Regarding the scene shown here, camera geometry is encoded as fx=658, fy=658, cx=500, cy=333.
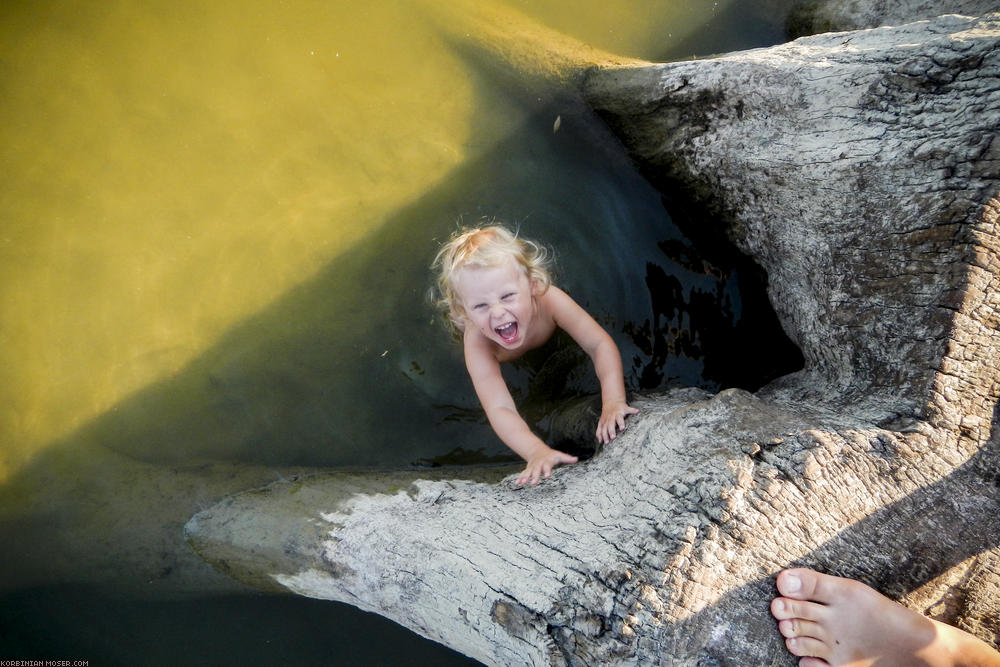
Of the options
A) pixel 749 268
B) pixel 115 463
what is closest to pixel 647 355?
pixel 749 268

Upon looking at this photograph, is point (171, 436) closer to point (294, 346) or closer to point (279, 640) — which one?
point (294, 346)

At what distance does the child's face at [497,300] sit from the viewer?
2.77 m

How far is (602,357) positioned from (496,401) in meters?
0.53

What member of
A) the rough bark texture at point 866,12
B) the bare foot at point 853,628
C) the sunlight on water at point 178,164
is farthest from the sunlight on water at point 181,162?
the bare foot at point 853,628

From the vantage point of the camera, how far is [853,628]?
1.78m

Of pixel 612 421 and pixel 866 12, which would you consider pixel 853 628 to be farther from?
pixel 866 12

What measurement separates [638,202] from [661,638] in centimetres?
244

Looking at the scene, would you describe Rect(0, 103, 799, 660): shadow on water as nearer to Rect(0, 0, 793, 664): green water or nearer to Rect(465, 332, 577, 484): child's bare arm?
Rect(0, 0, 793, 664): green water

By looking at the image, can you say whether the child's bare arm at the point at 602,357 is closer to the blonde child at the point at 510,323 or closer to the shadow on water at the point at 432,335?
the blonde child at the point at 510,323

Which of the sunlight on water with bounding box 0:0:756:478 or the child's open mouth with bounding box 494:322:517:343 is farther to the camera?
the sunlight on water with bounding box 0:0:756:478

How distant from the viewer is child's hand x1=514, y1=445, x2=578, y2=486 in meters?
2.56

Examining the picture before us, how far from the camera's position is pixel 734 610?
1776mm

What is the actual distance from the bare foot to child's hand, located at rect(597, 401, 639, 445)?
86 centimetres

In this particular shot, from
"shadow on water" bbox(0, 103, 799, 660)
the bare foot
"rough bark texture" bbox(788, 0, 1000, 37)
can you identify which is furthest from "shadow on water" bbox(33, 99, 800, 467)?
the bare foot
